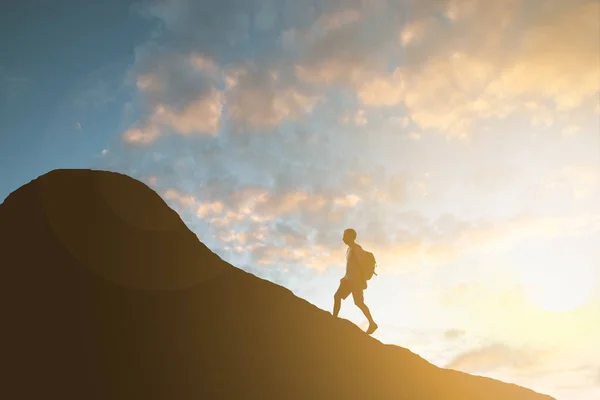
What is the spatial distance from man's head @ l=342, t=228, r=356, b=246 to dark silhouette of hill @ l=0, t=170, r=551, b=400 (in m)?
3.09

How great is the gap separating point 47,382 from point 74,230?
3.19 m

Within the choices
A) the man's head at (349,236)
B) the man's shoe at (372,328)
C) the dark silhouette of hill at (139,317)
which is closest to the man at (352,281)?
the man's head at (349,236)

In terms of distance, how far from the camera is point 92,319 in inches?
332

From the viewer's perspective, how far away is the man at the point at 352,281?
1434 centimetres

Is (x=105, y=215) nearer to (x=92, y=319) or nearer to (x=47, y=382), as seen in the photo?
(x=92, y=319)

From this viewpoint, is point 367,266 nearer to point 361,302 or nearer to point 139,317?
point 361,302

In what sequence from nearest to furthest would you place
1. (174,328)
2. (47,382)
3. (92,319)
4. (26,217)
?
(47,382) → (92,319) → (174,328) → (26,217)

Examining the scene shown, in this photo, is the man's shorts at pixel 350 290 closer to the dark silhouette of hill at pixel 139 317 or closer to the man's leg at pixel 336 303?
the man's leg at pixel 336 303

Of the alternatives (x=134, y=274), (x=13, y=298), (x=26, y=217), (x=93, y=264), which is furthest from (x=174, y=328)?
(x=26, y=217)

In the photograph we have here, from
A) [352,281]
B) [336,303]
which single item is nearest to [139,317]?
[336,303]

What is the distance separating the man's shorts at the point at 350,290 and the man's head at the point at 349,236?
1.26 meters

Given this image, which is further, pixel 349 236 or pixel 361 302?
pixel 349 236

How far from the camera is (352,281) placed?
1439 centimetres

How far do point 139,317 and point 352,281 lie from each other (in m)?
7.40
